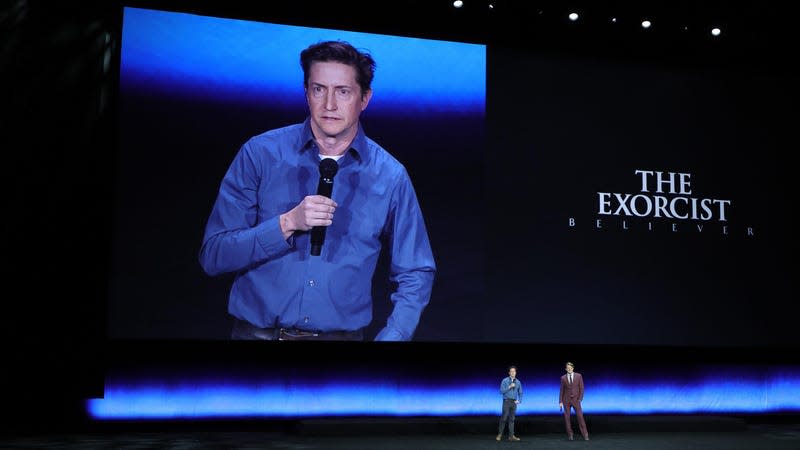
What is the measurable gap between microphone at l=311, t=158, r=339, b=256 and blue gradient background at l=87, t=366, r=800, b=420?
2.23 metres

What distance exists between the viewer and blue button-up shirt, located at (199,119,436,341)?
1228cm

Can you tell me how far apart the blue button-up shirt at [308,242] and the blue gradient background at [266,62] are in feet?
2.63

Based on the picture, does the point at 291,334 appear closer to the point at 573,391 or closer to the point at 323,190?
the point at 323,190

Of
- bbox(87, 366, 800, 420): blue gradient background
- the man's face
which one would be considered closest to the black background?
bbox(87, 366, 800, 420): blue gradient background

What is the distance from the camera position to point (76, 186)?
12.3 m

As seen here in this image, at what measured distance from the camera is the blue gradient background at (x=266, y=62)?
40.4 ft

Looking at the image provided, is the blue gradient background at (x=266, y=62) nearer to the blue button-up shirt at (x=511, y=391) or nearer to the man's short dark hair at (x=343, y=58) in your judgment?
the man's short dark hair at (x=343, y=58)

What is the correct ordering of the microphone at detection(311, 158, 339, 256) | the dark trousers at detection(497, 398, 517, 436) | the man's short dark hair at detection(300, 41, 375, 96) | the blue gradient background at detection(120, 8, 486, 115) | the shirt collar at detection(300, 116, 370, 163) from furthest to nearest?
the man's short dark hair at detection(300, 41, 375, 96), the shirt collar at detection(300, 116, 370, 163), the blue gradient background at detection(120, 8, 486, 115), the microphone at detection(311, 158, 339, 256), the dark trousers at detection(497, 398, 517, 436)

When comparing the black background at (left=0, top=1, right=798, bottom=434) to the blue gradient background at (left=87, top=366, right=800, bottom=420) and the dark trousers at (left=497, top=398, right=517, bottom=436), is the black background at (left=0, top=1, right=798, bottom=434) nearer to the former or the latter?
the blue gradient background at (left=87, top=366, right=800, bottom=420)

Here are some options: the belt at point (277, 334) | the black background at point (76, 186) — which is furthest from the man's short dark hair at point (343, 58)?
the belt at point (277, 334)

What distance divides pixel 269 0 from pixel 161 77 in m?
2.08

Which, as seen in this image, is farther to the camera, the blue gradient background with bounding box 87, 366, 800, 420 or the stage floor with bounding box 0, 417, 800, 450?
the blue gradient background with bounding box 87, 366, 800, 420

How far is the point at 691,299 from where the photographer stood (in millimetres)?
13875

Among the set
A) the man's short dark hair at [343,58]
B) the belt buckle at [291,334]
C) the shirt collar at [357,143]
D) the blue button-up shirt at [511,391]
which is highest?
the man's short dark hair at [343,58]
